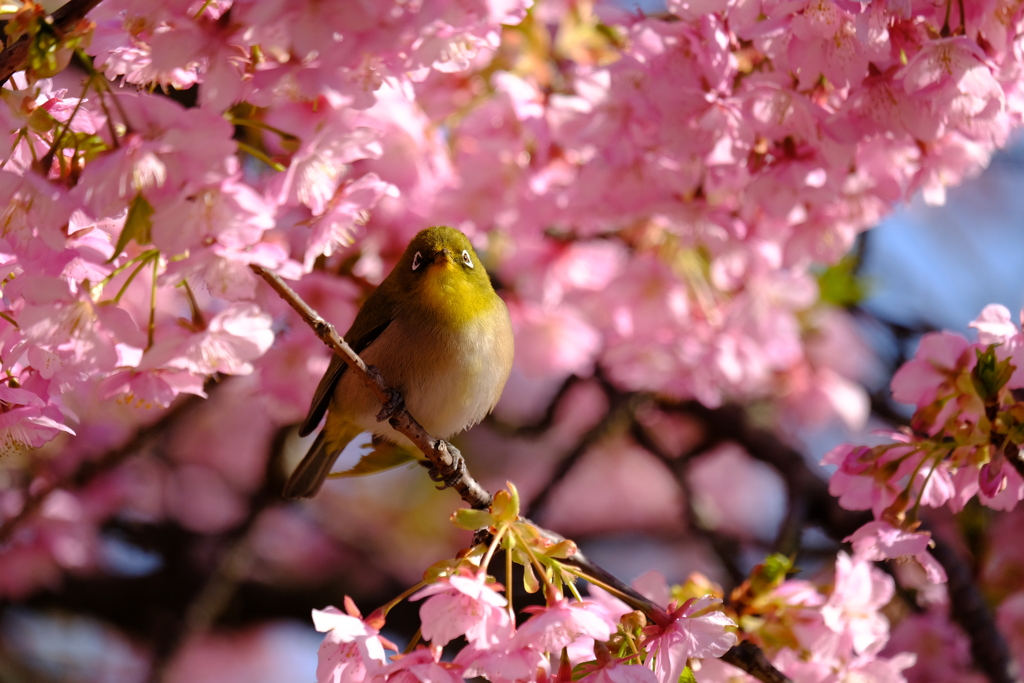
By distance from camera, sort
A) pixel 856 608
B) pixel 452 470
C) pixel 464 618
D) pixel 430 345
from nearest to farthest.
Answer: pixel 464 618 < pixel 452 470 < pixel 856 608 < pixel 430 345

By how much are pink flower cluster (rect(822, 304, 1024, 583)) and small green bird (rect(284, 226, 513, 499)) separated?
899mm

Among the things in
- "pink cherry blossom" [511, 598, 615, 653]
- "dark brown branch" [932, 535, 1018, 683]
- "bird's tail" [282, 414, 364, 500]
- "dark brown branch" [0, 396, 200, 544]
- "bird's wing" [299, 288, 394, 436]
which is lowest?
"dark brown branch" [0, 396, 200, 544]

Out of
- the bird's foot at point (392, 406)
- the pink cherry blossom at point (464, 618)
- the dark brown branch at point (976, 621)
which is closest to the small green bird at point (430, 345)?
the bird's foot at point (392, 406)

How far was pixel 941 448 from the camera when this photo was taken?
5.31ft

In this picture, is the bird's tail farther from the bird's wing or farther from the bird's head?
the bird's head

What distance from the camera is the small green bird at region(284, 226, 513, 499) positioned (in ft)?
7.16

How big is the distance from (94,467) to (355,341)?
1.62 metres

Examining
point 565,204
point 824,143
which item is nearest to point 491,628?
point 824,143

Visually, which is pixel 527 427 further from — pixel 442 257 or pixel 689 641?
pixel 689 641

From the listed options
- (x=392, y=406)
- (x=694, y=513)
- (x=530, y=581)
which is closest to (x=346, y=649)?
(x=530, y=581)

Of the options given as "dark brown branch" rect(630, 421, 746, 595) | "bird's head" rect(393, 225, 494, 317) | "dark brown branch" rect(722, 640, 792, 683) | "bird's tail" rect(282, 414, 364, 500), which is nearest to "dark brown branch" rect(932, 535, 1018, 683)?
"dark brown branch" rect(630, 421, 746, 595)

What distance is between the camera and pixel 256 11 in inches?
50.2

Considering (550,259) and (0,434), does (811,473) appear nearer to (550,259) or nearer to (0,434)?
(550,259)

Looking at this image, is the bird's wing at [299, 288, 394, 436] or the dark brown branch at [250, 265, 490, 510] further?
the bird's wing at [299, 288, 394, 436]
